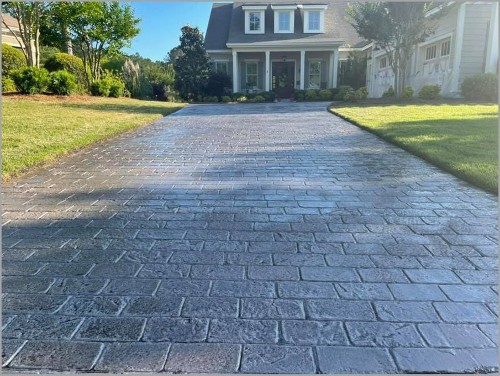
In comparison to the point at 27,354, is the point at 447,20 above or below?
above

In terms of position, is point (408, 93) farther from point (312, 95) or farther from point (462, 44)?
point (312, 95)

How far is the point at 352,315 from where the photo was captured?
6.89 ft

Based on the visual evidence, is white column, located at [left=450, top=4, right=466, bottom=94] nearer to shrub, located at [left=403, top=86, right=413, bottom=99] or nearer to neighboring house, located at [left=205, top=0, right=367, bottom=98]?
shrub, located at [left=403, top=86, right=413, bottom=99]

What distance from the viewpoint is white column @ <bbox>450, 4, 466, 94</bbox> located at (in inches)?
620

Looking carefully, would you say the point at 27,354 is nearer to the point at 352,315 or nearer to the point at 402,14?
the point at 352,315

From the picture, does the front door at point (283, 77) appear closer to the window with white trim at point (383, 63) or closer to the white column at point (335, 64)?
the white column at point (335, 64)

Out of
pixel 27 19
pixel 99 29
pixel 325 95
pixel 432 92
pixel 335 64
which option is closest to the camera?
pixel 432 92

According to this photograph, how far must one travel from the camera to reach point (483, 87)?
15.1 meters

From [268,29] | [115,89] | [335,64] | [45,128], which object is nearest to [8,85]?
[115,89]

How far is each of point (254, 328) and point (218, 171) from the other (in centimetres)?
375

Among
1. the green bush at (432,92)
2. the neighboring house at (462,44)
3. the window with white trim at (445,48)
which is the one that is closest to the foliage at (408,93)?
the green bush at (432,92)

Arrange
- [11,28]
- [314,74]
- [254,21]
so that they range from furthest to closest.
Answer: [314,74], [254,21], [11,28]

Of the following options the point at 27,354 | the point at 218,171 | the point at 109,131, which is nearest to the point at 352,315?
the point at 27,354

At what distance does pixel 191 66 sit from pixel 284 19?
700 centimetres
